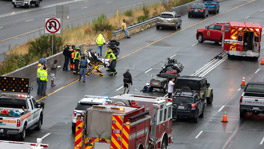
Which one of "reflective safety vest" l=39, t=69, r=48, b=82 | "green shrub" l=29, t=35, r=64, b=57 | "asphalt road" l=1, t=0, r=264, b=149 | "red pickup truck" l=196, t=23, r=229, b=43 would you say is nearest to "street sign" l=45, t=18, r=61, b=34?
"asphalt road" l=1, t=0, r=264, b=149

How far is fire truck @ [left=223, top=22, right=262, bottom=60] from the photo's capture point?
48.4m

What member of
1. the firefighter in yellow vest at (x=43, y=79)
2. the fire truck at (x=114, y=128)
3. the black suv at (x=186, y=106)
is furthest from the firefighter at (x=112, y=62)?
the fire truck at (x=114, y=128)

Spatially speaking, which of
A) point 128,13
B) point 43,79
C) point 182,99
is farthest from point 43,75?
point 128,13

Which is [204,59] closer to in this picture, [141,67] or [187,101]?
[141,67]

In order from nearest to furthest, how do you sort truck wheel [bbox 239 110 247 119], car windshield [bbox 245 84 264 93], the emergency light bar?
the emergency light bar
truck wheel [bbox 239 110 247 119]
car windshield [bbox 245 84 264 93]

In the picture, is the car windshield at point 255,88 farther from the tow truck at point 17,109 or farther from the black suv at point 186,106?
the tow truck at point 17,109

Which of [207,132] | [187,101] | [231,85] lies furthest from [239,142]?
[231,85]

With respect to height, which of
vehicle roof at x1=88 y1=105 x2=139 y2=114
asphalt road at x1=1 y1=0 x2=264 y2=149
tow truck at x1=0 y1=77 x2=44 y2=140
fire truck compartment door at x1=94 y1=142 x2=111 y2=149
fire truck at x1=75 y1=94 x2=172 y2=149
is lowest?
asphalt road at x1=1 y1=0 x2=264 y2=149

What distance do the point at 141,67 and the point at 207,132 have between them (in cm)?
1508

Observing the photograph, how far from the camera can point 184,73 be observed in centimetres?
4266

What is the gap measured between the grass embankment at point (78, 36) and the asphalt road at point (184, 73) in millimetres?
2391

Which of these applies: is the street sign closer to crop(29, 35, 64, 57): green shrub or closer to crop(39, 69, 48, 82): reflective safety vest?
crop(29, 35, 64, 57): green shrub

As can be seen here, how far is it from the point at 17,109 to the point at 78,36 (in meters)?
25.4

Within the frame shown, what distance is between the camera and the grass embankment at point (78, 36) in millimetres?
40656
